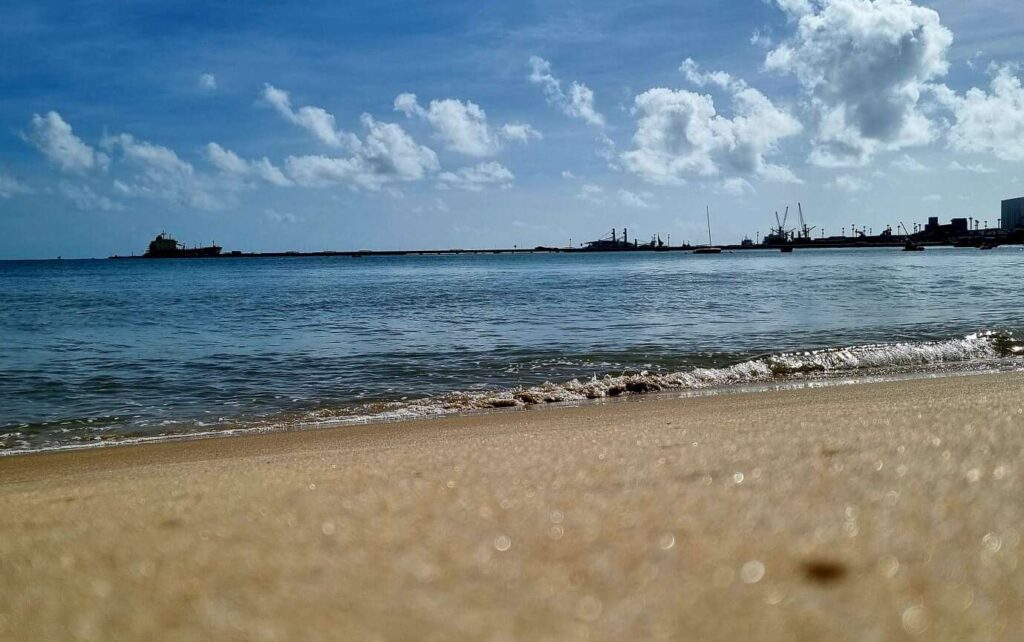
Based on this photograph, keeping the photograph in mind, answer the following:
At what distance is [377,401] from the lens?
1054cm

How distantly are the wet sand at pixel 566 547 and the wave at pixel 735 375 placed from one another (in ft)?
18.5

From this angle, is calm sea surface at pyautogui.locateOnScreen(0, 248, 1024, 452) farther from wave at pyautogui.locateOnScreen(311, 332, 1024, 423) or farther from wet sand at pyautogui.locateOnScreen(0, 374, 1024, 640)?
wet sand at pyautogui.locateOnScreen(0, 374, 1024, 640)

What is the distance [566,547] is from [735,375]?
33.4 ft

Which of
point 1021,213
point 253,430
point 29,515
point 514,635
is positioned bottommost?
point 253,430

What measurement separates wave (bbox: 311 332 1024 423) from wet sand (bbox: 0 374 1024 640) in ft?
18.5

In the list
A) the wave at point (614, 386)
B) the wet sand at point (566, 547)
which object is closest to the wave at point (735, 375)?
the wave at point (614, 386)

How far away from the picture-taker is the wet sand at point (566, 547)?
185 centimetres

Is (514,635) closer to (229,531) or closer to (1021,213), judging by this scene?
(229,531)

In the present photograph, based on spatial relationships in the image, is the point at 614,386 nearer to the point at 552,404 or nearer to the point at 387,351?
the point at 552,404

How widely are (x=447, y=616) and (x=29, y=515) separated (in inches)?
111

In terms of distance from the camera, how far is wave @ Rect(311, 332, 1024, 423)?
9.95m

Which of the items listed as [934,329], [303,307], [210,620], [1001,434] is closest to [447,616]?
[210,620]

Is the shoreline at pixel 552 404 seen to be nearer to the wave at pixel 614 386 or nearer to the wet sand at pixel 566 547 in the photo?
the wave at pixel 614 386

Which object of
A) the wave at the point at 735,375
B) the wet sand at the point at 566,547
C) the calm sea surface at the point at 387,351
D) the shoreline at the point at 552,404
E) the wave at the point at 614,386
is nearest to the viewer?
the wet sand at the point at 566,547
